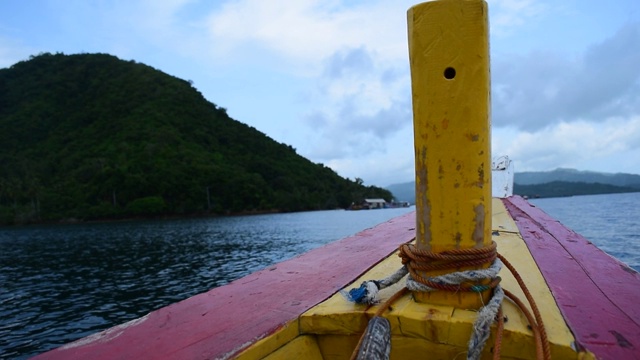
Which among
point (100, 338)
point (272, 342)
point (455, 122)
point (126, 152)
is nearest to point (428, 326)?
point (272, 342)

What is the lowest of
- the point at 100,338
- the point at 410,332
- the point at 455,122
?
the point at 100,338

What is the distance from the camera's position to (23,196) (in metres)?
75.0

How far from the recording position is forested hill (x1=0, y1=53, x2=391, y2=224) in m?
76.8

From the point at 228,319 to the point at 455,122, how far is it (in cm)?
137


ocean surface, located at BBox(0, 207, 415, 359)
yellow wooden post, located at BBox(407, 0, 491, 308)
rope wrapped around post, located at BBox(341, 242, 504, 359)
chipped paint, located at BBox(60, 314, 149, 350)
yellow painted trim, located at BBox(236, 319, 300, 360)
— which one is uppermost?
yellow wooden post, located at BBox(407, 0, 491, 308)

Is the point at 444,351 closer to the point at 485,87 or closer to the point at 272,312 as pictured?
the point at 272,312

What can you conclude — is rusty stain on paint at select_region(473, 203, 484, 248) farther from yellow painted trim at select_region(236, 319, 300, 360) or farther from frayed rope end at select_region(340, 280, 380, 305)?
yellow painted trim at select_region(236, 319, 300, 360)

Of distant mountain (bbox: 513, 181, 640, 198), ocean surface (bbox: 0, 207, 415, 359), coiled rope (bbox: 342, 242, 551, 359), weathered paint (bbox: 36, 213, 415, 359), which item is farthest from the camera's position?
distant mountain (bbox: 513, 181, 640, 198)

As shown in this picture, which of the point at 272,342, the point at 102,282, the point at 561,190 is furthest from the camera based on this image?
the point at 561,190

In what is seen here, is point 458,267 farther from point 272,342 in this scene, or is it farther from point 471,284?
point 272,342

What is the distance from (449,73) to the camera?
5.30 feet

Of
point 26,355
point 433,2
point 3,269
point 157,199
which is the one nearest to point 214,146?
point 157,199

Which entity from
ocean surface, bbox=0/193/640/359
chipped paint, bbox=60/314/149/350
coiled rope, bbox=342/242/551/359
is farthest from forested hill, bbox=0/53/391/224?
coiled rope, bbox=342/242/551/359

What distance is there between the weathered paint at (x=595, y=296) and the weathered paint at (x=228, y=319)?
107 centimetres
